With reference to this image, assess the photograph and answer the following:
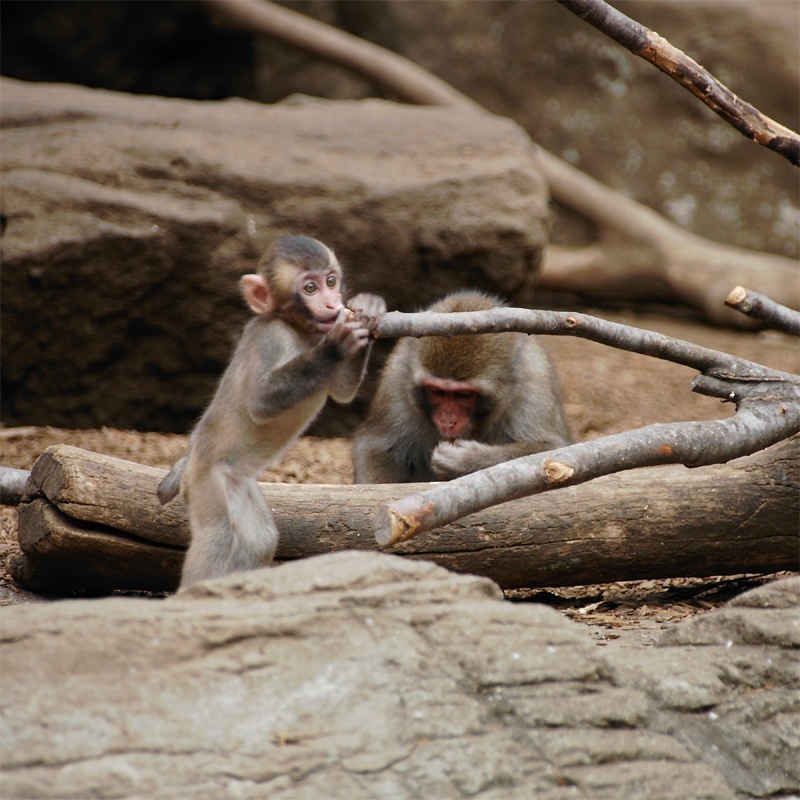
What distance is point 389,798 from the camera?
9.23 ft

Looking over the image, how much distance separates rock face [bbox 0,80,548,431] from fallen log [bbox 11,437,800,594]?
8.67 feet

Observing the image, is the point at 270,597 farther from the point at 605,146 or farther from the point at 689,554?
the point at 605,146

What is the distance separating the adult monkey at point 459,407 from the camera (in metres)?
5.99

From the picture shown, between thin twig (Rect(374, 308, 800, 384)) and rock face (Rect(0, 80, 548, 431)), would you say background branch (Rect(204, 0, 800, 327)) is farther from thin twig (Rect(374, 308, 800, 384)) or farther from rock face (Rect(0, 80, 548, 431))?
thin twig (Rect(374, 308, 800, 384))

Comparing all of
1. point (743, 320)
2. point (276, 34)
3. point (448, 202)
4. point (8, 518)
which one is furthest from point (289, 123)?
point (743, 320)

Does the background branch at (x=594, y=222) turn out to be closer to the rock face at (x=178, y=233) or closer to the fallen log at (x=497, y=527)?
the rock face at (x=178, y=233)

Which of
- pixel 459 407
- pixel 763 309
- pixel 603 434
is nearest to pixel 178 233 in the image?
pixel 459 407

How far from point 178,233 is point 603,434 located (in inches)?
135

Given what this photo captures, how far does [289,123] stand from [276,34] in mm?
3095

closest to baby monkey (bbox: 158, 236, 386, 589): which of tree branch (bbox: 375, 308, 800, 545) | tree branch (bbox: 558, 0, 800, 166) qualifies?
tree branch (bbox: 375, 308, 800, 545)

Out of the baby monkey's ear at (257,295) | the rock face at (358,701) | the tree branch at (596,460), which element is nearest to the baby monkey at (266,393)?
the baby monkey's ear at (257,295)

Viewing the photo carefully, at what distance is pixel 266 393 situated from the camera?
4516 mm

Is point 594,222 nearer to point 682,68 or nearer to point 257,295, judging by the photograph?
point 682,68

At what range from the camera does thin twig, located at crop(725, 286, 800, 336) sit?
5188 millimetres
